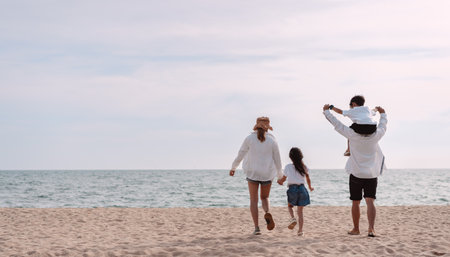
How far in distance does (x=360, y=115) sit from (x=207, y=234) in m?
3.78

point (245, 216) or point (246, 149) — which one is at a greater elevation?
point (246, 149)

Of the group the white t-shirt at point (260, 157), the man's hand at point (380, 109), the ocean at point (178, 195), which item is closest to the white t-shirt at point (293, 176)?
the white t-shirt at point (260, 157)

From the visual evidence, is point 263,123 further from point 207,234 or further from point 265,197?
point 207,234

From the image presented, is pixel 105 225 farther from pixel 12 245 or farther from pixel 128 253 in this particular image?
pixel 128 253

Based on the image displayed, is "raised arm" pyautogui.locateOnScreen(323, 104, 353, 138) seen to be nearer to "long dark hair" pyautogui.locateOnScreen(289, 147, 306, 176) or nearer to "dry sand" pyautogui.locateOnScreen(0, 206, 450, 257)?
"long dark hair" pyautogui.locateOnScreen(289, 147, 306, 176)

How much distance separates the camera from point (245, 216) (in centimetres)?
1322

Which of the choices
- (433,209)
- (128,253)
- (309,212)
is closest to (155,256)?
(128,253)

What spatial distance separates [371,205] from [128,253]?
3957mm

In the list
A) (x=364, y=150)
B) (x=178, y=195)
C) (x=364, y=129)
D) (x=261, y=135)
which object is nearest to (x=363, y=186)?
(x=364, y=150)

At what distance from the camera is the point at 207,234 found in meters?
9.32

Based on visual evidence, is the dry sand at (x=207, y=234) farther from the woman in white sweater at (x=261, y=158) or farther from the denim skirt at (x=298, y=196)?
the woman in white sweater at (x=261, y=158)

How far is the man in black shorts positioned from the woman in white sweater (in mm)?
1080

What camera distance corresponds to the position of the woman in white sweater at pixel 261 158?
316 inches

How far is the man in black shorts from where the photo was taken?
7613 mm
